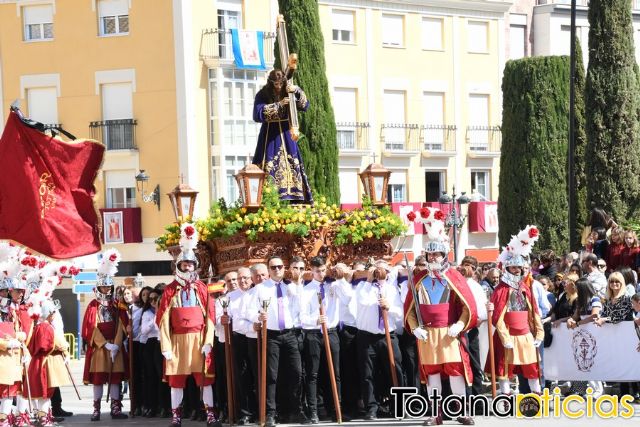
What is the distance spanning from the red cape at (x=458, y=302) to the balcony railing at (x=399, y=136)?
1222 inches

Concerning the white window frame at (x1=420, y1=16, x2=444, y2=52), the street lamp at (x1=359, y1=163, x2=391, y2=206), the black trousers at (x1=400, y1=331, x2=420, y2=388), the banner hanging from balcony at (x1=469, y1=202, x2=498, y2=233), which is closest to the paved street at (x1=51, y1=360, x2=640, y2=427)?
the black trousers at (x1=400, y1=331, x2=420, y2=388)

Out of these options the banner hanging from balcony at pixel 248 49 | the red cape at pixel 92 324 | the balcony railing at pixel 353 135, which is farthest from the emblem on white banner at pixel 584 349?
the balcony railing at pixel 353 135

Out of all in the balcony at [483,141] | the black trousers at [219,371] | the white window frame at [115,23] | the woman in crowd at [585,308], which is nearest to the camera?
the black trousers at [219,371]

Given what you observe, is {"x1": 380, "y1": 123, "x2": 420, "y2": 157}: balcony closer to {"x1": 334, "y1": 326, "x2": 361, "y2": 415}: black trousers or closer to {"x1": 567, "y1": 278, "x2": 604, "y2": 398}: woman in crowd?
{"x1": 567, "y1": 278, "x2": 604, "y2": 398}: woman in crowd

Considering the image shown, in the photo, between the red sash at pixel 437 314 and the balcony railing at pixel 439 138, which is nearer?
the red sash at pixel 437 314

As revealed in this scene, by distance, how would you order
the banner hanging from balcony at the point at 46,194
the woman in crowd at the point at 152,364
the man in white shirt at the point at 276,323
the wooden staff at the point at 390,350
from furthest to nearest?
the woman in crowd at the point at 152,364
the banner hanging from balcony at the point at 46,194
the wooden staff at the point at 390,350
the man in white shirt at the point at 276,323

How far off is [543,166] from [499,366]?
25.6 meters

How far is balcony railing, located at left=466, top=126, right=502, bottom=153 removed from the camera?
49656mm

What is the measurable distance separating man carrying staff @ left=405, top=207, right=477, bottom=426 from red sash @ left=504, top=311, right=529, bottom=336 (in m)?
0.97

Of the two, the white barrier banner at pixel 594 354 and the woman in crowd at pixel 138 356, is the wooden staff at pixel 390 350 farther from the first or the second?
the woman in crowd at pixel 138 356

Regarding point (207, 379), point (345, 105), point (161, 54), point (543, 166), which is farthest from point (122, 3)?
point (207, 379)

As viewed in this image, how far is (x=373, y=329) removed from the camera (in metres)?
17.7

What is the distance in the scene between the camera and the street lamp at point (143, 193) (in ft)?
139

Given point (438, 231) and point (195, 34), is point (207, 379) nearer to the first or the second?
point (438, 231)
